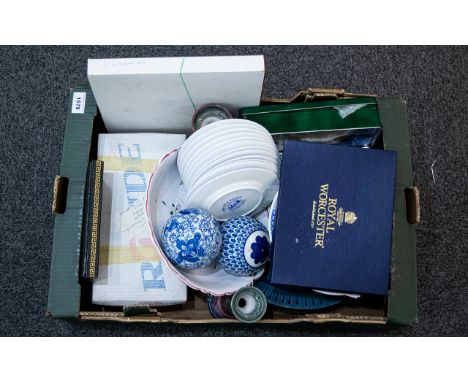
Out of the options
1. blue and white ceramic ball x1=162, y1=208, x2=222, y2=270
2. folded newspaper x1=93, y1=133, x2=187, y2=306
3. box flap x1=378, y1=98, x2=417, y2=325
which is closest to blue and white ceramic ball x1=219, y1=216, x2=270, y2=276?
blue and white ceramic ball x1=162, y1=208, x2=222, y2=270

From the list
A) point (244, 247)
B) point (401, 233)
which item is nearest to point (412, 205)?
point (401, 233)

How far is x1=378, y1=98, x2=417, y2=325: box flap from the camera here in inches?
35.1

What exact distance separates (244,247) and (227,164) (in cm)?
17

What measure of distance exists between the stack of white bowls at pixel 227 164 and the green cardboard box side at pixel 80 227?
0.21 m

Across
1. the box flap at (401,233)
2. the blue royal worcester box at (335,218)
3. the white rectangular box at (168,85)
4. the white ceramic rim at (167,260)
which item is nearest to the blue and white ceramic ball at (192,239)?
the white ceramic rim at (167,260)

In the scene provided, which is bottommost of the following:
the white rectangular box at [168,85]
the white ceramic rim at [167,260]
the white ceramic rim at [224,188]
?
the white ceramic rim at [167,260]

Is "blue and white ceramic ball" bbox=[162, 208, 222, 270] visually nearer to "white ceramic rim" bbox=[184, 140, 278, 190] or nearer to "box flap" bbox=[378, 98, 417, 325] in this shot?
"white ceramic rim" bbox=[184, 140, 278, 190]

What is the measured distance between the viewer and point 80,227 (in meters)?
0.89

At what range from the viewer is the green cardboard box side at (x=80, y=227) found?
873mm

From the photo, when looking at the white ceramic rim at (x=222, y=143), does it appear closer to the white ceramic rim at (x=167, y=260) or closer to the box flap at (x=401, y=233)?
the white ceramic rim at (x=167, y=260)

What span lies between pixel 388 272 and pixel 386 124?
312 millimetres

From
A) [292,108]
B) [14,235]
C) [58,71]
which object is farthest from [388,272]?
[58,71]

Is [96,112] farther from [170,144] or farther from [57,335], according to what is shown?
[57,335]

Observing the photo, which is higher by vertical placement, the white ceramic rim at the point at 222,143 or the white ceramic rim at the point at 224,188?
the white ceramic rim at the point at 222,143
